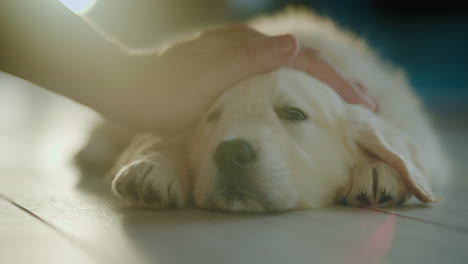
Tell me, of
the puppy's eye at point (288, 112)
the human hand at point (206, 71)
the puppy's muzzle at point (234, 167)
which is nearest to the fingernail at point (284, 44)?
the human hand at point (206, 71)

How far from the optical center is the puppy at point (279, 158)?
182 centimetres

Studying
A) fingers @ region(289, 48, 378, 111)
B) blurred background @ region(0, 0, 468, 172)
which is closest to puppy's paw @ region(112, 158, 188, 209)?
fingers @ region(289, 48, 378, 111)

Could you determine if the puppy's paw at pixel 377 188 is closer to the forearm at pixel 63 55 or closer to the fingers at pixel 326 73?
the fingers at pixel 326 73

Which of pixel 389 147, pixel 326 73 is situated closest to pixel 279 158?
pixel 389 147

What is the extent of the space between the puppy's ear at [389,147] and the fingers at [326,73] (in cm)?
12

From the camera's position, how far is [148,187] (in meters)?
1.85

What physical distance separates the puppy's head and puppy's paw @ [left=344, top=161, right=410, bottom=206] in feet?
0.34

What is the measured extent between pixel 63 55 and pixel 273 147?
131 cm

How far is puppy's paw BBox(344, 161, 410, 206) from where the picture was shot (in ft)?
6.40

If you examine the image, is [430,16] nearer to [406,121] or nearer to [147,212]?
[406,121]

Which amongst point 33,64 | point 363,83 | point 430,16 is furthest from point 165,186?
point 430,16

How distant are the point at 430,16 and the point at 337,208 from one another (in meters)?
5.85

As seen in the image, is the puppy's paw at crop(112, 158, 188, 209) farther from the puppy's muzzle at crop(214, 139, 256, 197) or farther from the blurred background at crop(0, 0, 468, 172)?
the blurred background at crop(0, 0, 468, 172)

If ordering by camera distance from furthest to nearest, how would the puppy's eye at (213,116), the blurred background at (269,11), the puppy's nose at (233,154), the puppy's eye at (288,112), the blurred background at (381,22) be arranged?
the blurred background at (381,22) < the blurred background at (269,11) < the puppy's eye at (213,116) < the puppy's eye at (288,112) < the puppy's nose at (233,154)
